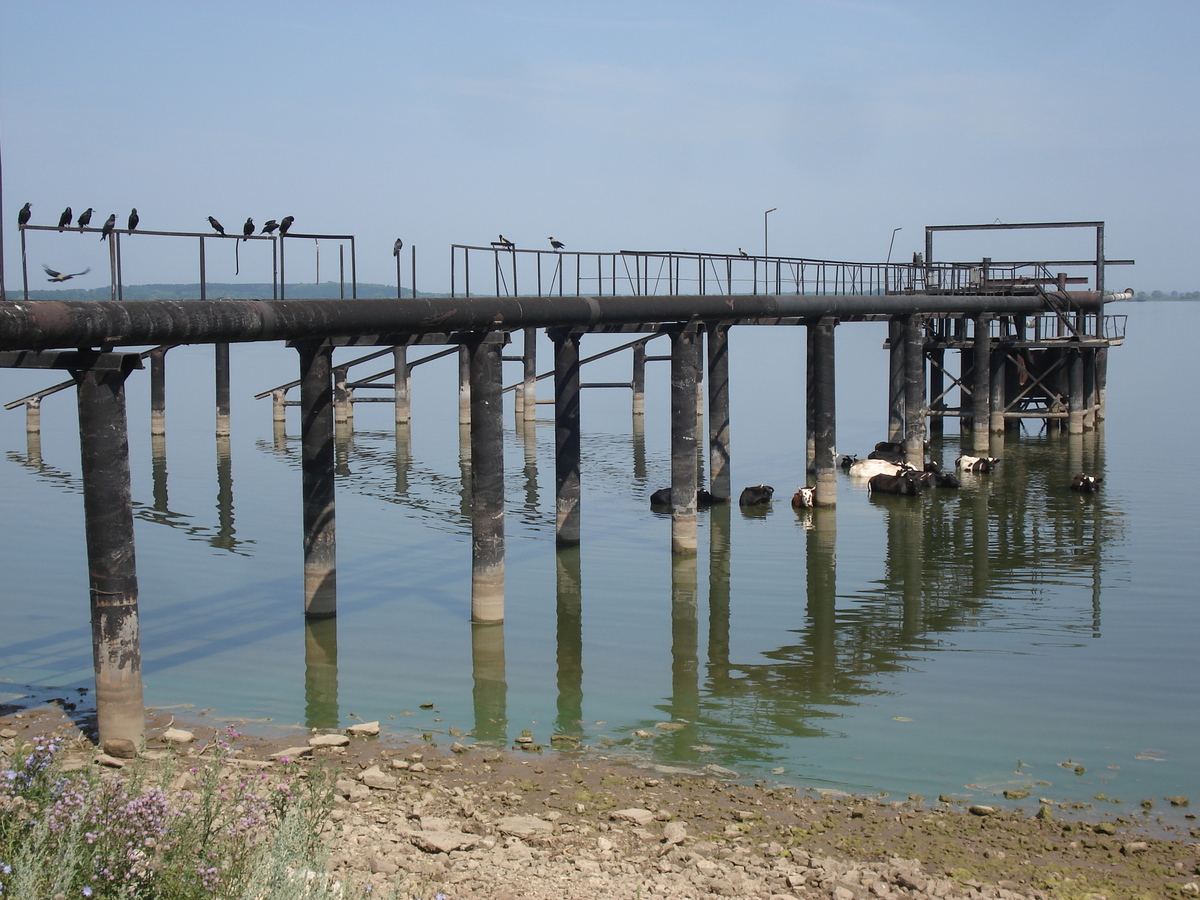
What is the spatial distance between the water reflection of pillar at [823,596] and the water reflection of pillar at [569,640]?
9.58ft

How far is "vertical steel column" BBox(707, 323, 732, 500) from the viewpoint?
2698 centimetres

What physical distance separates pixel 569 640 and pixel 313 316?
5.81 m

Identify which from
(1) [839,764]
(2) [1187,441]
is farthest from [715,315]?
(2) [1187,441]

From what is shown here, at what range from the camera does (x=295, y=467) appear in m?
35.0

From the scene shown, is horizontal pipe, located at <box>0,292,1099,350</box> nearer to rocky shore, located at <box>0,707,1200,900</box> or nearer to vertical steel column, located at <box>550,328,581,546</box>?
vertical steel column, located at <box>550,328,581,546</box>

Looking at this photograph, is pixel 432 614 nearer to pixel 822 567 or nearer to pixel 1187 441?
pixel 822 567

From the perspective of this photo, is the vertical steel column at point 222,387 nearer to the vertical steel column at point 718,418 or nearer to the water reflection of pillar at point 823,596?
the vertical steel column at point 718,418

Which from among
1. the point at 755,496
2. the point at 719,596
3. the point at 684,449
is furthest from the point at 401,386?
the point at 719,596

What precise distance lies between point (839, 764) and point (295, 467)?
25.4 m

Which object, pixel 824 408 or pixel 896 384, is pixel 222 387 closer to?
pixel 824 408

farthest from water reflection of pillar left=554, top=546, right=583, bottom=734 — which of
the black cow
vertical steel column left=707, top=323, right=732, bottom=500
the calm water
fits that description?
the black cow

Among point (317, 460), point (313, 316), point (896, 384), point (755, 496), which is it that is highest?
point (313, 316)

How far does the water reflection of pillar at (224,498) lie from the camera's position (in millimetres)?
24531

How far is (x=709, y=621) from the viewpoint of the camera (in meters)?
18.3
